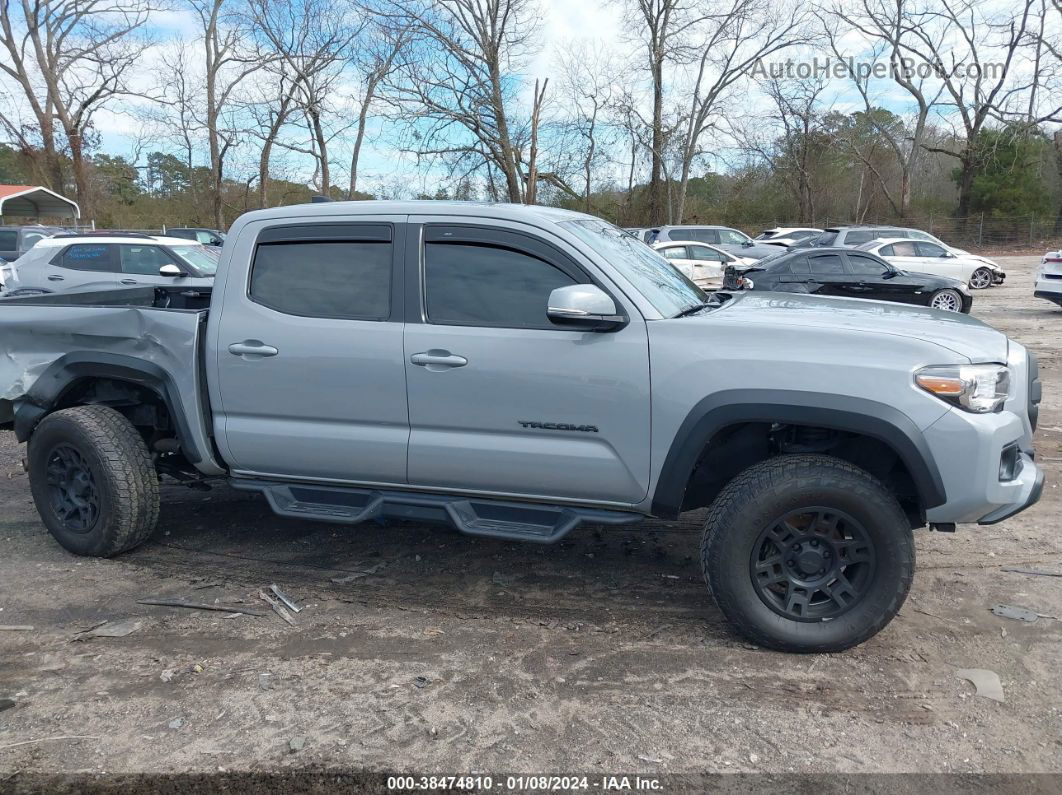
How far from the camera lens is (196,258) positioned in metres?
14.1

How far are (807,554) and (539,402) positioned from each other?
4.35 feet

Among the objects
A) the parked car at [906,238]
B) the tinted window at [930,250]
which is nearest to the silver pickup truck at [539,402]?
the tinted window at [930,250]

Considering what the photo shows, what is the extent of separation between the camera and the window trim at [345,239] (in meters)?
4.11

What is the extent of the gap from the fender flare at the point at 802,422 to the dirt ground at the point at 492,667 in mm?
796

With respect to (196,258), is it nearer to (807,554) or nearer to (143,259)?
(143,259)

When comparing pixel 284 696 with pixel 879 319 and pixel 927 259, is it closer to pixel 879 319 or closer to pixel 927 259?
pixel 879 319

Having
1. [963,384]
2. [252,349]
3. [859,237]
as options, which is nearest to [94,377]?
[252,349]

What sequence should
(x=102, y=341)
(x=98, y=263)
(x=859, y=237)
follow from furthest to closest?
(x=859, y=237) < (x=98, y=263) < (x=102, y=341)

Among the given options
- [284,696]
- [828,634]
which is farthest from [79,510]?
[828,634]

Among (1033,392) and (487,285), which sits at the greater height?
(487,285)

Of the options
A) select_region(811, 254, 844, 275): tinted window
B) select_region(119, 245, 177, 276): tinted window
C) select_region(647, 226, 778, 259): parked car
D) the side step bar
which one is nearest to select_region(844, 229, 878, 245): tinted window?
select_region(647, 226, 778, 259): parked car

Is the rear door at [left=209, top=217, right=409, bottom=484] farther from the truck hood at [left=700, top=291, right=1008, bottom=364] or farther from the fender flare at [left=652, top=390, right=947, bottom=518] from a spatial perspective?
the truck hood at [left=700, top=291, right=1008, bottom=364]

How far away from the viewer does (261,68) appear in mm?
38312

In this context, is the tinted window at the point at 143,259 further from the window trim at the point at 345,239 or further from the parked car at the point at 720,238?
the parked car at the point at 720,238
